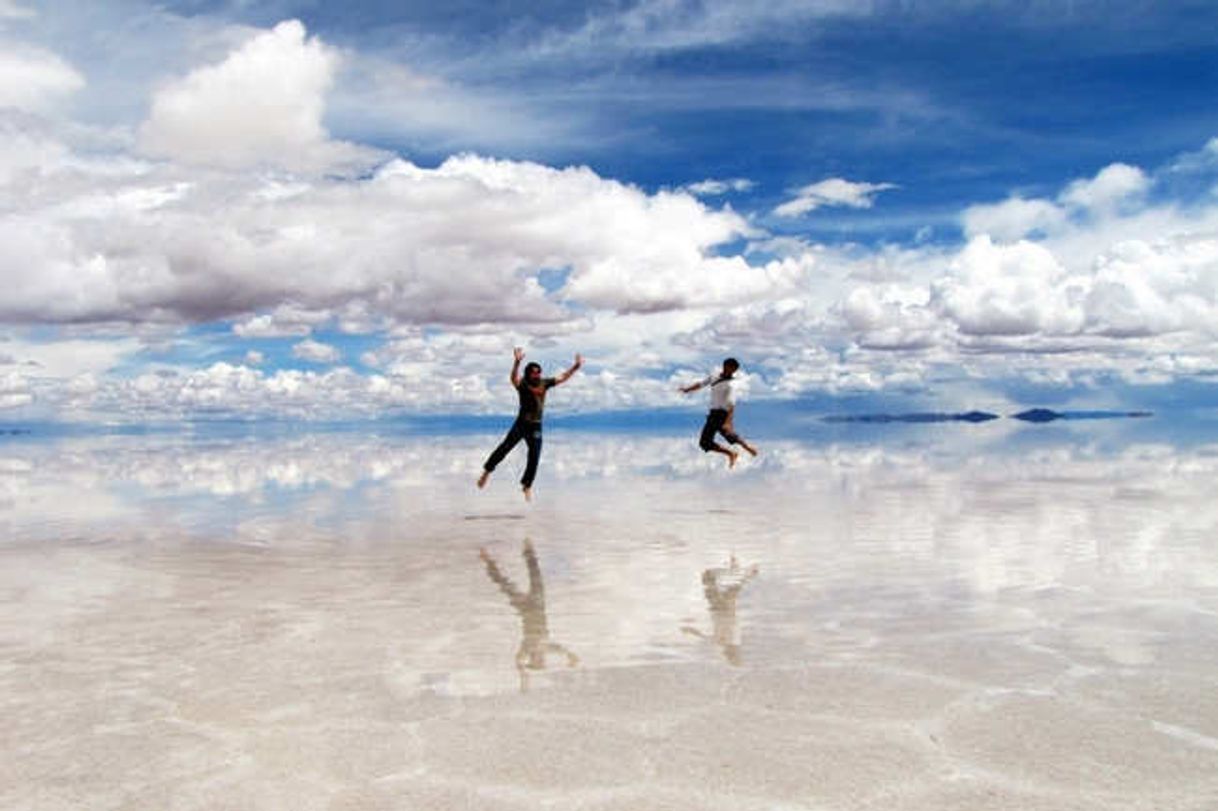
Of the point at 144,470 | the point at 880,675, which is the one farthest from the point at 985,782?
the point at 144,470

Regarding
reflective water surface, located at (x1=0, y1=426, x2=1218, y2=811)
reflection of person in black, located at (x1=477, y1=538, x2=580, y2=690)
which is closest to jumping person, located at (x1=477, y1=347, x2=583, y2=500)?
reflective water surface, located at (x1=0, y1=426, x2=1218, y2=811)

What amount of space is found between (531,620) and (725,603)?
1.86m

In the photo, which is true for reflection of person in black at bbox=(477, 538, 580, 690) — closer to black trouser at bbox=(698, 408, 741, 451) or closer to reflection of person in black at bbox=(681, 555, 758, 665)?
reflection of person in black at bbox=(681, 555, 758, 665)

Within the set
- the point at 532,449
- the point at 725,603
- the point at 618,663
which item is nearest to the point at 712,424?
the point at 532,449

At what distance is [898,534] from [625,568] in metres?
4.70

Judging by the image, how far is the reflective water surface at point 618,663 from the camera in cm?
479

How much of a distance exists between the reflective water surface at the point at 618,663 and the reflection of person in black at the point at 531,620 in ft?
0.15

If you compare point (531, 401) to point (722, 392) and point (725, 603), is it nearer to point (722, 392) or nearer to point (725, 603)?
point (722, 392)

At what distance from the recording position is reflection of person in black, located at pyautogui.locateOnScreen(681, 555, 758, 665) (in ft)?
24.5

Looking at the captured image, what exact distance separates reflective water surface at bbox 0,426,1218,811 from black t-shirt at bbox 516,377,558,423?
302 centimetres

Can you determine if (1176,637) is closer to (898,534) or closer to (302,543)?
(898,534)

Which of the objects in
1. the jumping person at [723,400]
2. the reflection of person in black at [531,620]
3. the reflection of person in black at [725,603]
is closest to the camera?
the reflection of person in black at [531,620]

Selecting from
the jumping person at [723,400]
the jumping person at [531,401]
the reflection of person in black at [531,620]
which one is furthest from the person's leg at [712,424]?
the reflection of person in black at [531,620]

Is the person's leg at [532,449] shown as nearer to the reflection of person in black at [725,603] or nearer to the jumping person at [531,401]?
the jumping person at [531,401]
